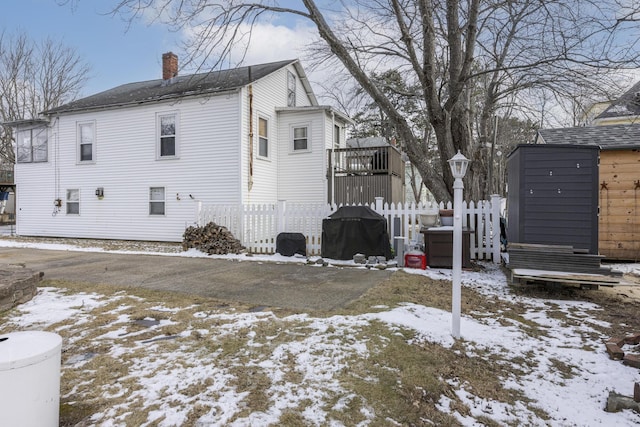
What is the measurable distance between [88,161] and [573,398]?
15.0m

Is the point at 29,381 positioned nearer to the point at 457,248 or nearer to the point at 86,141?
the point at 457,248

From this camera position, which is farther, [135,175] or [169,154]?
[135,175]

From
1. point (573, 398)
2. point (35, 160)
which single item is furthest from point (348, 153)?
point (35, 160)

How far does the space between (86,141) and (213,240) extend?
7.92 metres

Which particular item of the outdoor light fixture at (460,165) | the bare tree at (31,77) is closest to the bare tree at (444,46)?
the outdoor light fixture at (460,165)

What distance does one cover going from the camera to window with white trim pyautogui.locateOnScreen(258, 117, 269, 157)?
39.7ft

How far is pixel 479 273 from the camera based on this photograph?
6.68 meters

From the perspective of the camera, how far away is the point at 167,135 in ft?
39.3

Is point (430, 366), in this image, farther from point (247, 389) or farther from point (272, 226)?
point (272, 226)

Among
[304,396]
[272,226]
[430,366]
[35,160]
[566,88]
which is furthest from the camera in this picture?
[35,160]

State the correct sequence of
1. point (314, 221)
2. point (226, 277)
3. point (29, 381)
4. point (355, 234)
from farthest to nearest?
point (314, 221) → point (355, 234) → point (226, 277) → point (29, 381)

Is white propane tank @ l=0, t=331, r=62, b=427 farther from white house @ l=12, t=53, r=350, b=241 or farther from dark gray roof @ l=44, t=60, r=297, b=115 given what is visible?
dark gray roof @ l=44, t=60, r=297, b=115

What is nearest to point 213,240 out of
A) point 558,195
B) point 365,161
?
point 365,161

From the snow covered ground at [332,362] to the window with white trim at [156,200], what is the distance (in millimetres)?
7776
